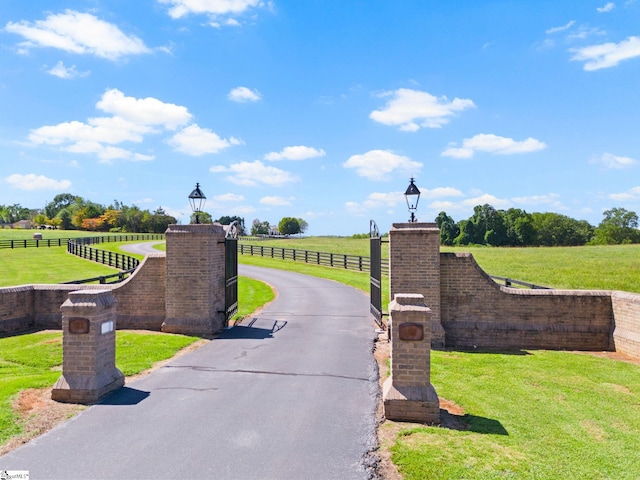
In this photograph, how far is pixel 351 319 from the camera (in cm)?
1319

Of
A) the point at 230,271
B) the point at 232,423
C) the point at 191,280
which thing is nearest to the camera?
the point at 232,423

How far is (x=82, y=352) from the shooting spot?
21.5 ft

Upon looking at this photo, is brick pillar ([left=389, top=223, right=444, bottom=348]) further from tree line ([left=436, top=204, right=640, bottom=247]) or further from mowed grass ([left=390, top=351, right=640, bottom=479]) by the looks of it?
tree line ([left=436, top=204, right=640, bottom=247])

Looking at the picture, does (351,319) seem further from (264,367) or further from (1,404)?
(1,404)

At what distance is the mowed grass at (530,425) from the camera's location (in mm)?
4715

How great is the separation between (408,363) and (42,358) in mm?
7923

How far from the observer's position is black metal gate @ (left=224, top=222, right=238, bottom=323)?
1197cm

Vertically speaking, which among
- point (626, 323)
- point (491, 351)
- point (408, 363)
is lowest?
point (491, 351)

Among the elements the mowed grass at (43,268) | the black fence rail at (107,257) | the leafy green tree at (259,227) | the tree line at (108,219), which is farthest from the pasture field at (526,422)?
the leafy green tree at (259,227)

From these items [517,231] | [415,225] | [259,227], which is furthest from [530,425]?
[259,227]

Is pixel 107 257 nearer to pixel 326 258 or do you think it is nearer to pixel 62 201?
pixel 326 258

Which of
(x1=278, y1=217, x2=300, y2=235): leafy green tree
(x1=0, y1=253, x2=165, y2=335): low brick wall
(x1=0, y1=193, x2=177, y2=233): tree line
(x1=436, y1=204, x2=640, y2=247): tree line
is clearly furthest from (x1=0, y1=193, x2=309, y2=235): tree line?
(x1=0, y1=253, x2=165, y2=335): low brick wall

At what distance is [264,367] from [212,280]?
152 inches

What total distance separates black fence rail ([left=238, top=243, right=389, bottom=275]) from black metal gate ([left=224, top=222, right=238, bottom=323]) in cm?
1507
